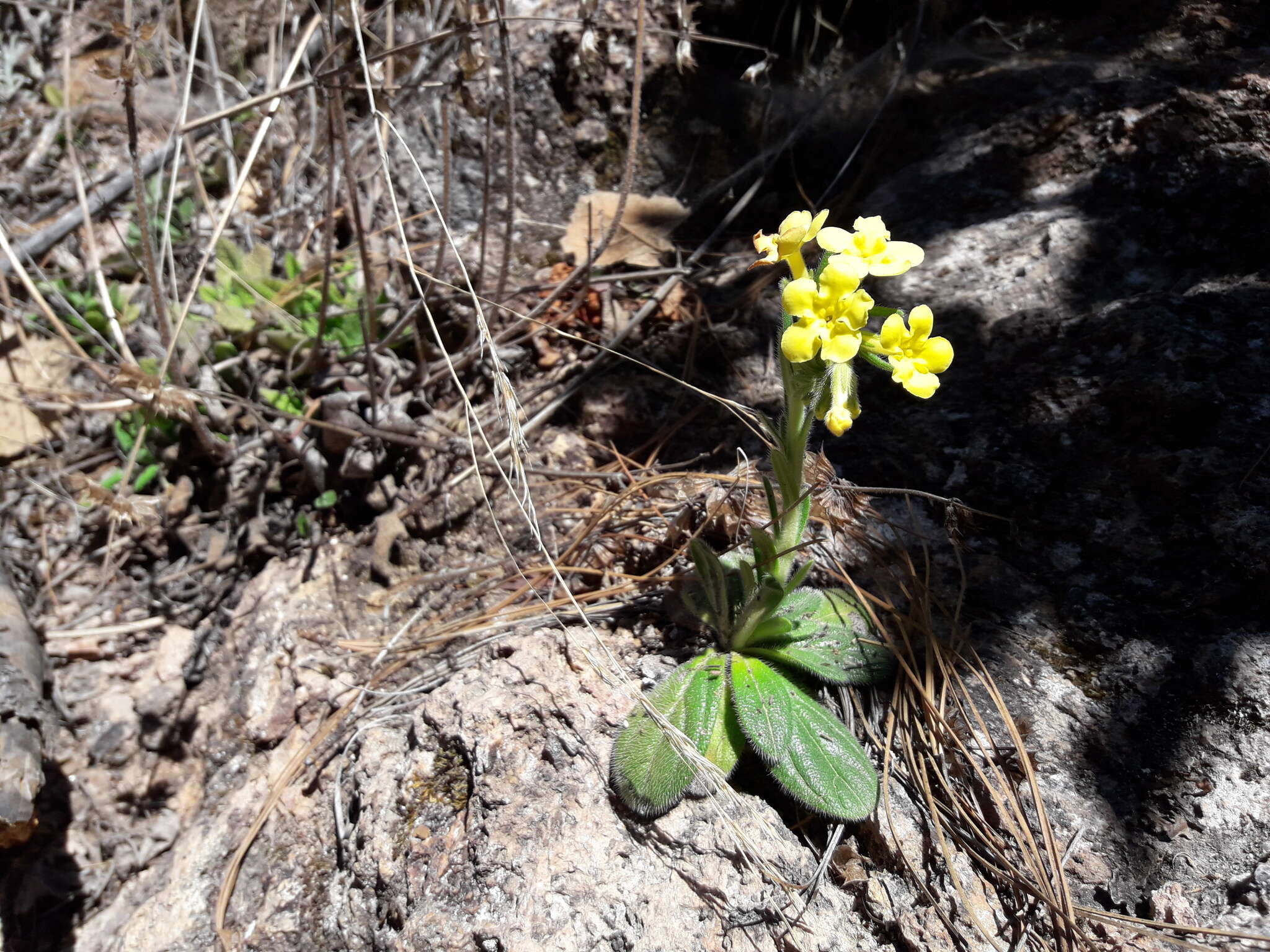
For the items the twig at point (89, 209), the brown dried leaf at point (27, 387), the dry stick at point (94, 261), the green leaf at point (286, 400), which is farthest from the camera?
the twig at point (89, 209)

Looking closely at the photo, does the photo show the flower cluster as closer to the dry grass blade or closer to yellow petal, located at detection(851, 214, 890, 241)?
yellow petal, located at detection(851, 214, 890, 241)

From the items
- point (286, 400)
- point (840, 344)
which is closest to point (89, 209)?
point (286, 400)

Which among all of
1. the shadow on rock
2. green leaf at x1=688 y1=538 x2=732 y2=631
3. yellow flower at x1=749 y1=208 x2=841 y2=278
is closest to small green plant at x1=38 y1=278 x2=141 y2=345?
the shadow on rock

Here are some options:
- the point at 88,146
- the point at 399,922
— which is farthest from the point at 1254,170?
the point at 88,146

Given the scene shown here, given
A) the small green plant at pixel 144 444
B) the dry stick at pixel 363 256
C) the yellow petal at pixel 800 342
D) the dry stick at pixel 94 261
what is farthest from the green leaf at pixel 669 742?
the small green plant at pixel 144 444

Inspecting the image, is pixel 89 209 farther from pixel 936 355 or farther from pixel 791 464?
pixel 936 355

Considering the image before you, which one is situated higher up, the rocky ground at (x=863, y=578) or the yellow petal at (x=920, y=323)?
the yellow petal at (x=920, y=323)

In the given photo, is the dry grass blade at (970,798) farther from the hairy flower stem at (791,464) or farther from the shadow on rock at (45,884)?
the shadow on rock at (45,884)

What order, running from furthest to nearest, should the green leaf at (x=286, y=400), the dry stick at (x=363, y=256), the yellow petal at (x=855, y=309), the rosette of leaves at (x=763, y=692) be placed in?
the green leaf at (x=286, y=400) < the dry stick at (x=363, y=256) < the rosette of leaves at (x=763, y=692) < the yellow petal at (x=855, y=309)
